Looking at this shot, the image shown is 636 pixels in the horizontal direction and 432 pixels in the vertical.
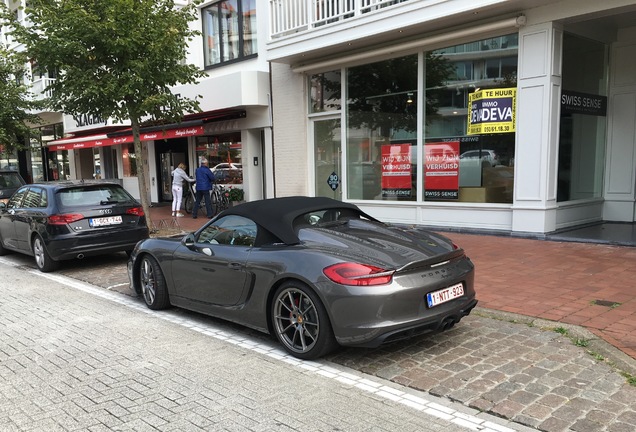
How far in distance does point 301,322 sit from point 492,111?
7116 millimetres

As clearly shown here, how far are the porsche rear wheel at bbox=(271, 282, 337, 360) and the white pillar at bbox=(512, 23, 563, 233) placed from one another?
6.36m

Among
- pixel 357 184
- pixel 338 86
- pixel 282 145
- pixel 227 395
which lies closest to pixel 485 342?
pixel 227 395

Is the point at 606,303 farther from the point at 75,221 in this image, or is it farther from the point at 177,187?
the point at 177,187

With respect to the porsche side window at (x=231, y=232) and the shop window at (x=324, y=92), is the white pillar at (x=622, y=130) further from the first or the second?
the porsche side window at (x=231, y=232)

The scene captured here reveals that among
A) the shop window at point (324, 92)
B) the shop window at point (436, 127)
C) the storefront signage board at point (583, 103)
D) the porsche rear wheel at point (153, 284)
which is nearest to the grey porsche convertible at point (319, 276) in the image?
the porsche rear wheel at point (153, 284)

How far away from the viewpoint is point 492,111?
32.3 feet

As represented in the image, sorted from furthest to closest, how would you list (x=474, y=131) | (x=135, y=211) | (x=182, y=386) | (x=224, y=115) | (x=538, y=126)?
(x=224, y=115)
(x=474, y=131)
(x=135, y=211)
(x=538, y=126)
(x=182, y=386)

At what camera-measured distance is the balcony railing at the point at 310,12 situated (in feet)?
36.1

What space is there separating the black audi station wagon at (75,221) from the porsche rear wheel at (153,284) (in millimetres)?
2708

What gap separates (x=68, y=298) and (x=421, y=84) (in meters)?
8.02

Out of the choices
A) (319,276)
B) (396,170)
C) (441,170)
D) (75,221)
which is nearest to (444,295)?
(319,276)

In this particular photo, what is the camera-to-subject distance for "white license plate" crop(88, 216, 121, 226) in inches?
343

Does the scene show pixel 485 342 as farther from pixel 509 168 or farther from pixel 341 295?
pixel 509 168

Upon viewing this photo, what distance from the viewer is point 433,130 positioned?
10.9m
